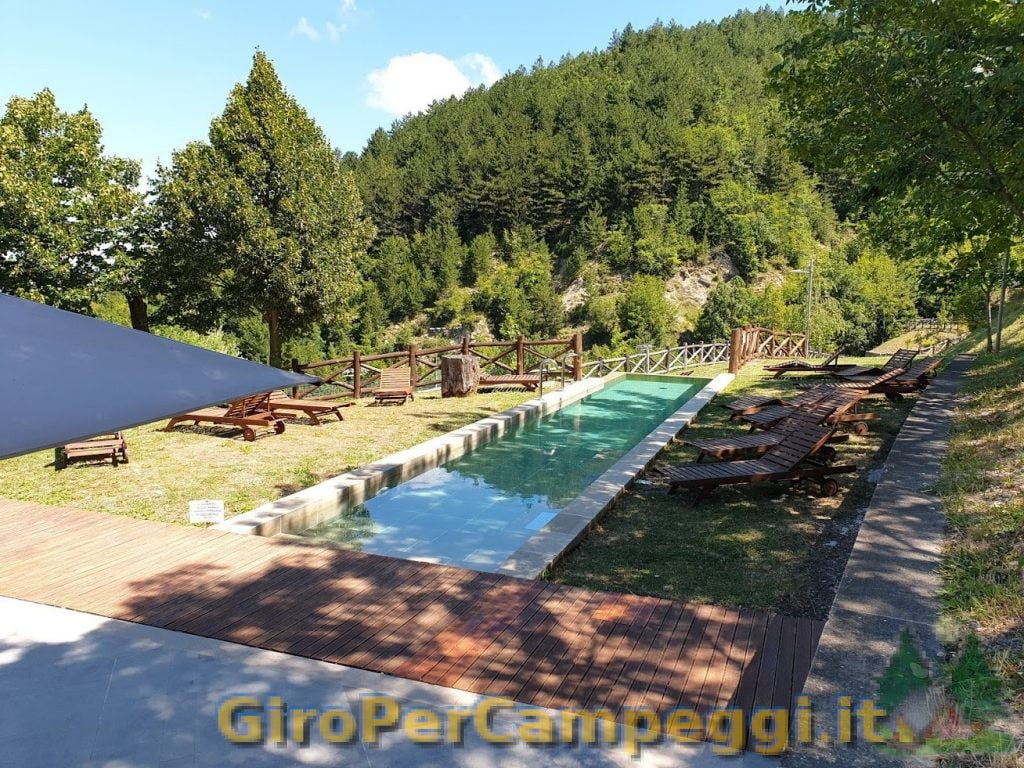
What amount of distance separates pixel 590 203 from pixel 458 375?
69330 mm

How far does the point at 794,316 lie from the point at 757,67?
58.7m

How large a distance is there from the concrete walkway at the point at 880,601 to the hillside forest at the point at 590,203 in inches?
154

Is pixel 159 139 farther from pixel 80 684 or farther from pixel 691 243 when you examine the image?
pixel 691 243

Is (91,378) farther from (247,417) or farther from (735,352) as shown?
(735,352)

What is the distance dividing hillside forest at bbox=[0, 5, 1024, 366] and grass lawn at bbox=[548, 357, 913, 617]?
13.1 feet

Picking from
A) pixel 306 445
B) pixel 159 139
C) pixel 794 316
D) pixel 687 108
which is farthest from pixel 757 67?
pixel 306 445

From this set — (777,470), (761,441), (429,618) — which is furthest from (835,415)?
(429,618)

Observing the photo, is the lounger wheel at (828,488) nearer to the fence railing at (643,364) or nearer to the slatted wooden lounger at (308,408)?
the slatted wooden lounger at (308,408)

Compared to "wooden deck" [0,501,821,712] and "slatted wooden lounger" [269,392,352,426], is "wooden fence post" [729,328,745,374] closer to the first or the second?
"slatted wooden lounger" [269,392,352,426]

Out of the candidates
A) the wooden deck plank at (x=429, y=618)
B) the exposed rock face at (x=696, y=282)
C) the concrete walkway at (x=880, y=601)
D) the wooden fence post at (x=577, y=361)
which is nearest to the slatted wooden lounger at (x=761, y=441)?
the concrete walkway at (x=880, y=601)

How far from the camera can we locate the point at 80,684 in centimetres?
368

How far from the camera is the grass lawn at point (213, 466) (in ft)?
23.5

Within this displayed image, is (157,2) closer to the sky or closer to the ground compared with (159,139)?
closer to the sky

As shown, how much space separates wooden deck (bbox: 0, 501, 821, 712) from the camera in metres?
3.61
